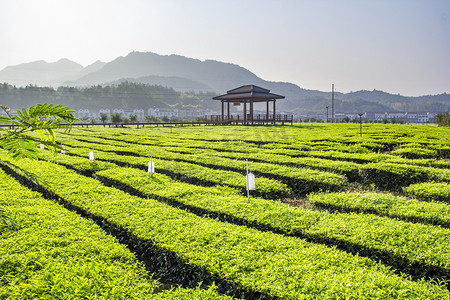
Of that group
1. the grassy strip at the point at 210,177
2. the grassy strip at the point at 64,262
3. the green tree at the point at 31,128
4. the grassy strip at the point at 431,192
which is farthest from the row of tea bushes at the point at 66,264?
the grassy strip at the point at 431,192

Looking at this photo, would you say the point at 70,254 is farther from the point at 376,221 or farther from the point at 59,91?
the point at 59,91

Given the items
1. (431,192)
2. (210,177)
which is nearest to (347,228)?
(431,192)

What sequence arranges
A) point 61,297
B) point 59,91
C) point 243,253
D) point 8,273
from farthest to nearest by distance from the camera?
point 59,91 < point 243,253 < point 8,273 < point 61,297

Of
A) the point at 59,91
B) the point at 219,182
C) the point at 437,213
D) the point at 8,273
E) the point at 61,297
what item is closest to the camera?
the point at 61,297

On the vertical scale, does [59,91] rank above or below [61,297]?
above

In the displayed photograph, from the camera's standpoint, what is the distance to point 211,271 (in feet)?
13.0

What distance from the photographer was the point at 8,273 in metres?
3.86

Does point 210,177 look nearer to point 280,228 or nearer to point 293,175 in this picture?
point 293,175

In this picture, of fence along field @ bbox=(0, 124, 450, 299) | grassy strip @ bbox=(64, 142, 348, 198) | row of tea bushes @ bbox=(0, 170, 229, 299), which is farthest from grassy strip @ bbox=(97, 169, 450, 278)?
row of tea bushes @ bbox=(0, 170, 229, 299)

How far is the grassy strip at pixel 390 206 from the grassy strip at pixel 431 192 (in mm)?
165

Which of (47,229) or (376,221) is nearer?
(47,229)

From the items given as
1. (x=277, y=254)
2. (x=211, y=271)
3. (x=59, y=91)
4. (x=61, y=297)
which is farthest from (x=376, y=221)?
(x=59, y=91)

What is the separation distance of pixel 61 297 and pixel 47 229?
214 centimetres

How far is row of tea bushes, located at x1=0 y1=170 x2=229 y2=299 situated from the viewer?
3.49m
